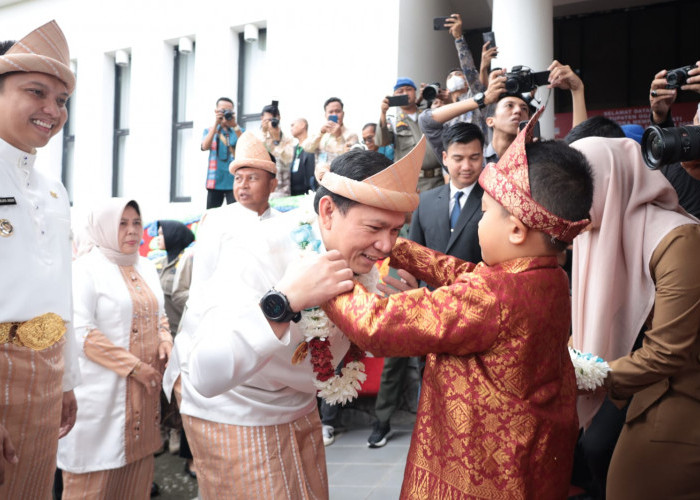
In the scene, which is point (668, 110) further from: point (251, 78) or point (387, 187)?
point (251, 78)

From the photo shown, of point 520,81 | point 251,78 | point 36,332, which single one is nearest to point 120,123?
point 251,78

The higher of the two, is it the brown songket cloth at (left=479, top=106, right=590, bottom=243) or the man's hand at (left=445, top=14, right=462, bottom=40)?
the man's hand at (left=445, top=14, right=462, bottom=40)

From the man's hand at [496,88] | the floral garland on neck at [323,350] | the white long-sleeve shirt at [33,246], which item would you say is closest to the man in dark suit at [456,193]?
the man's hand at [496,88]

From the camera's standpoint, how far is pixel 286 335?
5.51ft

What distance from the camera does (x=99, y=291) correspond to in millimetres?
3588

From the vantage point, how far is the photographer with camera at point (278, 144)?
7547 millimetres

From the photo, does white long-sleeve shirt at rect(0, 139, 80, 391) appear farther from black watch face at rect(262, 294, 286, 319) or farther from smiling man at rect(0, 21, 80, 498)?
black watch face at rect(262, 294, 286, 319)

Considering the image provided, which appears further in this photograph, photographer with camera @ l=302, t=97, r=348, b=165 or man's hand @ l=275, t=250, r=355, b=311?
photographer with camera @ l=302, t=97, r=348, b=165

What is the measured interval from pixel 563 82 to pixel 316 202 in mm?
2834

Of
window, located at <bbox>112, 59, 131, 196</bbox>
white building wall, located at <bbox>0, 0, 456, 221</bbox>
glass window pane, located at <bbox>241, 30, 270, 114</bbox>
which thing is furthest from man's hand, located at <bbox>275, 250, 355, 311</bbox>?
window, located at <bbox>112, 59, 131, 196</bbox>

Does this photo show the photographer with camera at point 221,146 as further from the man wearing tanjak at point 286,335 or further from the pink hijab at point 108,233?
the man wearing tanjak at point 286,335

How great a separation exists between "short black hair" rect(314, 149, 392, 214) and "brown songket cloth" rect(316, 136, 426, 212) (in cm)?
4

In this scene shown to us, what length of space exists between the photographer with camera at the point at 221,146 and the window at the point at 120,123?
18.2 feet

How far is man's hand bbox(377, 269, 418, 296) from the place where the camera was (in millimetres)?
2186
